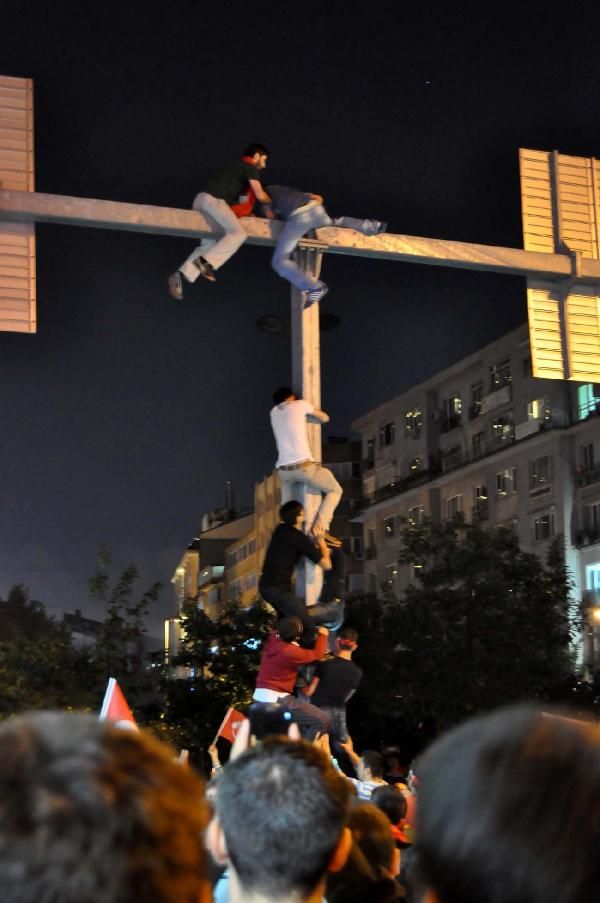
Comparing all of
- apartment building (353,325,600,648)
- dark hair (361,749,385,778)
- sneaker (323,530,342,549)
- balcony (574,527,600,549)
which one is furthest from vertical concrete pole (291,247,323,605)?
balcony (574,527,600,549)

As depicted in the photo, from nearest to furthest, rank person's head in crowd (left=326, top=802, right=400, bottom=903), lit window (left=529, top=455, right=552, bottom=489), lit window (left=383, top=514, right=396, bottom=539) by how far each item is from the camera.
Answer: person's head in crowd (left=326, top=802, right=400, bottom=903)
lit window (left=529, top=455, right=552, bottom=489)
lit window (left=383, top=514, right=396, bottom=539)

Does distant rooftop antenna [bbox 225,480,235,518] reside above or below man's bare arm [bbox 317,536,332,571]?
above

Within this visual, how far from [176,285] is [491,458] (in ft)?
184

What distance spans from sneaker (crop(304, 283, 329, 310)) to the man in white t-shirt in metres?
0.90

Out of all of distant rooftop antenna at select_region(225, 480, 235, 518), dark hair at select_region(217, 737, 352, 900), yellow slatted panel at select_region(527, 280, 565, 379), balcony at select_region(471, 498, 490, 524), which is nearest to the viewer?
dark hair at select_region(217, 737, 352, 900)

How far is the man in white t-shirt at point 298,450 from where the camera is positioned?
11.2 meters

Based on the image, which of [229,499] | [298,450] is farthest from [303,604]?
[229,499]

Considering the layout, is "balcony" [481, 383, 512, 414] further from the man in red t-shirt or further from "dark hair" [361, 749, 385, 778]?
the man in red t-shirt

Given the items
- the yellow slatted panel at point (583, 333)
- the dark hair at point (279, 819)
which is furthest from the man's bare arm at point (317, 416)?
the dark hair at point (279, 819)

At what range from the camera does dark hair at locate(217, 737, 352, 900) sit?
3.12 m

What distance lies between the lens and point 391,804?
24.9 feet

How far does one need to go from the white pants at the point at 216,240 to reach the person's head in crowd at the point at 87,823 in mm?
9829

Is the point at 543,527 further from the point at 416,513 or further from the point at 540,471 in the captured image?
the point at 416,513

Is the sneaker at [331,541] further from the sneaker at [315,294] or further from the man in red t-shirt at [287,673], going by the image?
the sneaker at [315,294]
